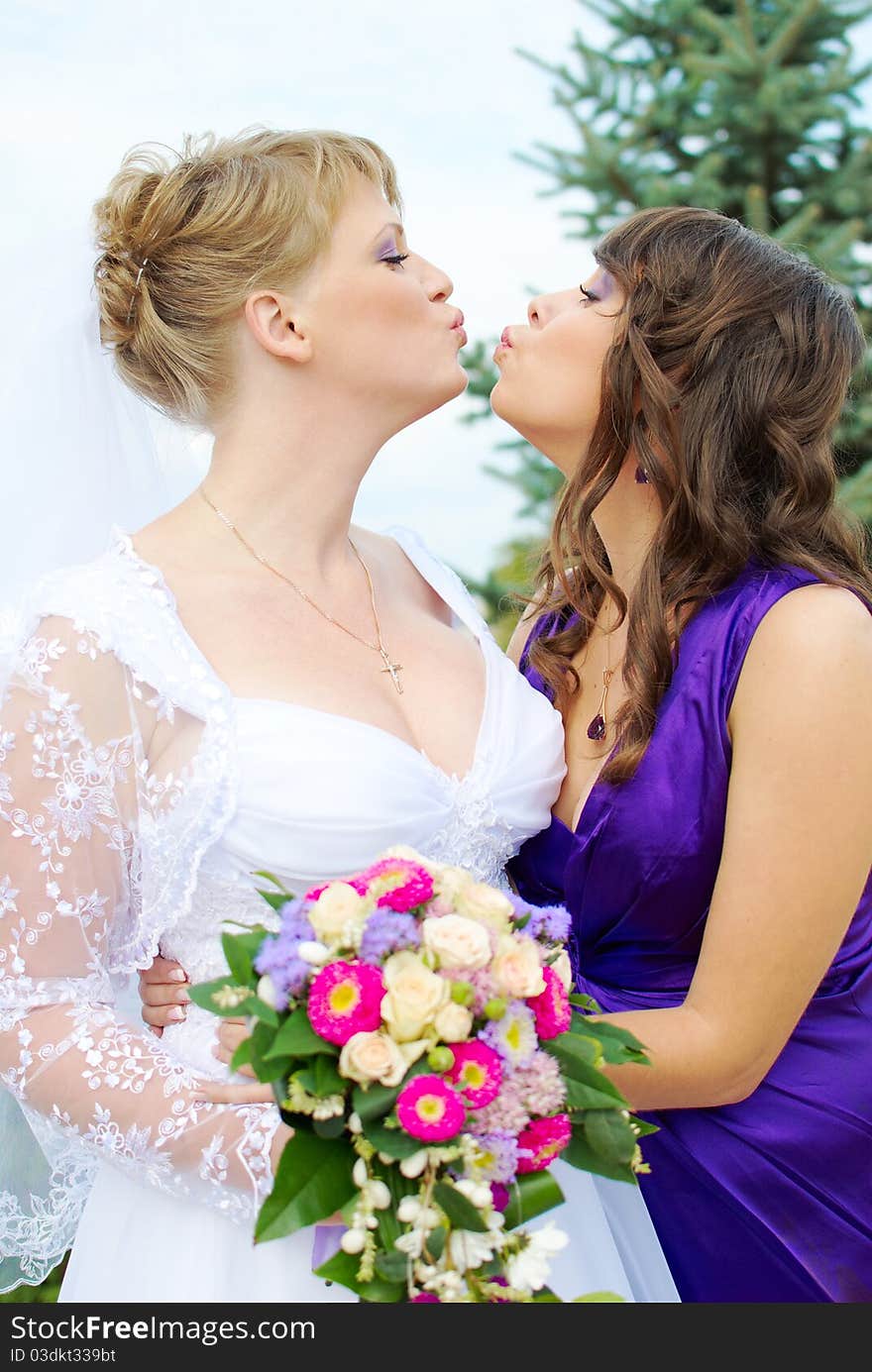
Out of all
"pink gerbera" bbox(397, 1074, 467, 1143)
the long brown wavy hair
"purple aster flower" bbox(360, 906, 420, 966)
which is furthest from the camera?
the long brown wavy hair

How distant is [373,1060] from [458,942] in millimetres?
205

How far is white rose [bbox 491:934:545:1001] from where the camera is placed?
6.02 ft

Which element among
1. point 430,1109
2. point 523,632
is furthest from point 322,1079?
point 523,632

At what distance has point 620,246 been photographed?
3141mm

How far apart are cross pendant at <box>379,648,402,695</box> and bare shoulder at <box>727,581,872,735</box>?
2.49 feet

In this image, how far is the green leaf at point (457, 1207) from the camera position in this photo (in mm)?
1777

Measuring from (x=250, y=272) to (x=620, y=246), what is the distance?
949 mm

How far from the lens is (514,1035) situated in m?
1.84

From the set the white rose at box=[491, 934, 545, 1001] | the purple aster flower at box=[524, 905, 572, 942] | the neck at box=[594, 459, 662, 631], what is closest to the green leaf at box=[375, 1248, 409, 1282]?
the white rose at box=[491, 934, 545, 1001]

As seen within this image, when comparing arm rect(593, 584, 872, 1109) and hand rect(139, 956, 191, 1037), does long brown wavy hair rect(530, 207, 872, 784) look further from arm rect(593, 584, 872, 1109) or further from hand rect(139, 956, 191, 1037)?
hand rect(139, 956, 191, 1037)

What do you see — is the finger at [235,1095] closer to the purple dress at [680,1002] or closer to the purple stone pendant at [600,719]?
the purple dress at [680,1002]

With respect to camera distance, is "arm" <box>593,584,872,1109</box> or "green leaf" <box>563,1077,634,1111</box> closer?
"green leaf" <box>563,1077,634,1111</box>

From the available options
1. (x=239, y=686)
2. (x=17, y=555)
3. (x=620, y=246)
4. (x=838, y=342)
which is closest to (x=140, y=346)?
A: (x=17, y=555)

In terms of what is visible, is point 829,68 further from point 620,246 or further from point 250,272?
point 250,272
